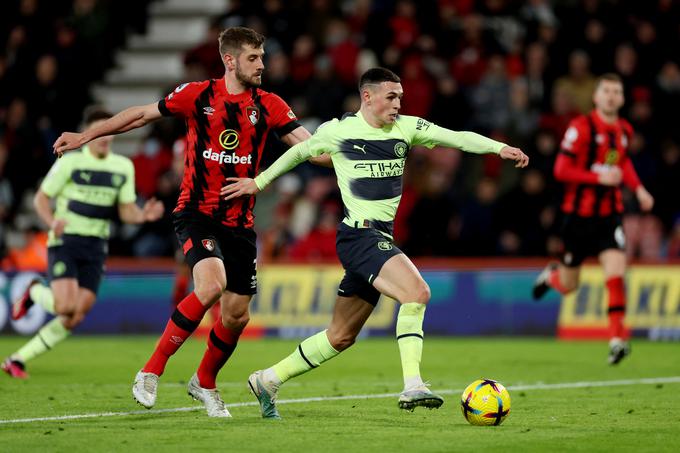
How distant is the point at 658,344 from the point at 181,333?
987 centimetres

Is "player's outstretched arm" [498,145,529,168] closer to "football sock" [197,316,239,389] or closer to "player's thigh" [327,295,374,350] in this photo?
"player's thigh" [327,295,374,350]

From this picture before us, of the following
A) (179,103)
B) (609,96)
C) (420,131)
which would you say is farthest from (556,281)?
(179,103)

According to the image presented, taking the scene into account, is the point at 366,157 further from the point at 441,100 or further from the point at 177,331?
the point at 441,100

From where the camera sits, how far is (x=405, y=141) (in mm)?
9281

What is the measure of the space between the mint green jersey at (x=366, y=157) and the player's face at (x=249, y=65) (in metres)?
0.66

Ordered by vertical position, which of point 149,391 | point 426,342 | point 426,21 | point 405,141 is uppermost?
point 426,21

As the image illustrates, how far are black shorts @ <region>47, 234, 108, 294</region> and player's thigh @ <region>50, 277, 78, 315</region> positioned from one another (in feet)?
0.21

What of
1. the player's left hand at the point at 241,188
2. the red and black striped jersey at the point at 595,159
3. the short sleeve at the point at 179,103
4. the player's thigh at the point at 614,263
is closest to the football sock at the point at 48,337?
the short sleeve at the point at 179,103

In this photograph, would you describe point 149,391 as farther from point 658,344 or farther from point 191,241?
point 658,344

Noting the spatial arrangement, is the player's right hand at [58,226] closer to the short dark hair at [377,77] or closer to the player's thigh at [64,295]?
the player's thigh at [64,295]

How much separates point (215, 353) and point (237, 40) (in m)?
2.31

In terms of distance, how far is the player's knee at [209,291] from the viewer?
9023 mm

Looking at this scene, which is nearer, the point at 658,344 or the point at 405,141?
the point at 405,141

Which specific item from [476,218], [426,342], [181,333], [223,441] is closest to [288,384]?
[181,333]
